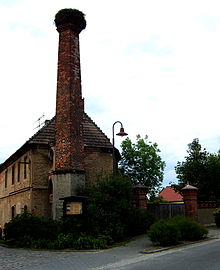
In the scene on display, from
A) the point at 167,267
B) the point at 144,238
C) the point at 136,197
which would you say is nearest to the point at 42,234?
the point at 144,238

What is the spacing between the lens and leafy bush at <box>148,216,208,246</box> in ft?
48.8

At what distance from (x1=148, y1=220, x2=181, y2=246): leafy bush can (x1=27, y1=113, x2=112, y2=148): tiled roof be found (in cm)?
1035

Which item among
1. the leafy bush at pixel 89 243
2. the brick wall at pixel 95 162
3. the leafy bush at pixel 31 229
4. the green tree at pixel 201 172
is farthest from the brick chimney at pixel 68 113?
the green tree at pixel 201 172

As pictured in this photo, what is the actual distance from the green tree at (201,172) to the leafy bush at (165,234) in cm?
1219

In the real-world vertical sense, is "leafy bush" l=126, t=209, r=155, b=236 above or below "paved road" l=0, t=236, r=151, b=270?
above

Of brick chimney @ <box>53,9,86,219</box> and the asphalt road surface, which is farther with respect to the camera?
brick chimney @ <box>53,9,86,219</box>

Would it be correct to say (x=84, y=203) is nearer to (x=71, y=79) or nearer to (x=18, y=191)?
(x=71, y=79)

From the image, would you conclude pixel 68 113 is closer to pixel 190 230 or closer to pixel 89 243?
pixel 89 243

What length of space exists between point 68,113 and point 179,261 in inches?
456

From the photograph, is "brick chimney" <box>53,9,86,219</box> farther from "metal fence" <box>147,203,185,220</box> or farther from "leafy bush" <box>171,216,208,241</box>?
"leafy bush" <box>171,216,208,241</box>

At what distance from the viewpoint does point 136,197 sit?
21.7m

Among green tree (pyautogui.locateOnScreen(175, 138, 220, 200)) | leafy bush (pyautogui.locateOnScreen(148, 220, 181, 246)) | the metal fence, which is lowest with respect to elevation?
leafy bush (pyautogui.locateOnScreen(148, 220, 181, 246))

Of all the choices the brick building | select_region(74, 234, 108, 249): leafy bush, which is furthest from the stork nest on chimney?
select_region(74, 234, 108, 249): leafy bush

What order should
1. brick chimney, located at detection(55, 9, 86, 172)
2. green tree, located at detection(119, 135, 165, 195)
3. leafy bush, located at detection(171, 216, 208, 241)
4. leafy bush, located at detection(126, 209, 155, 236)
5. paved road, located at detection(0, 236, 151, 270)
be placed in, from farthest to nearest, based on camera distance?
1. green tree, located at detection(119, 135, 165, 195)
2. brick chimney, located at detection(55, 9, 86, 172)
3. leafy bush, located at detection(126, 209, 155, 236)
4. leafy bush, located at detection(171, 216, 208, 241)
5. paved road, located at detection(0, 236, 151, 270)
